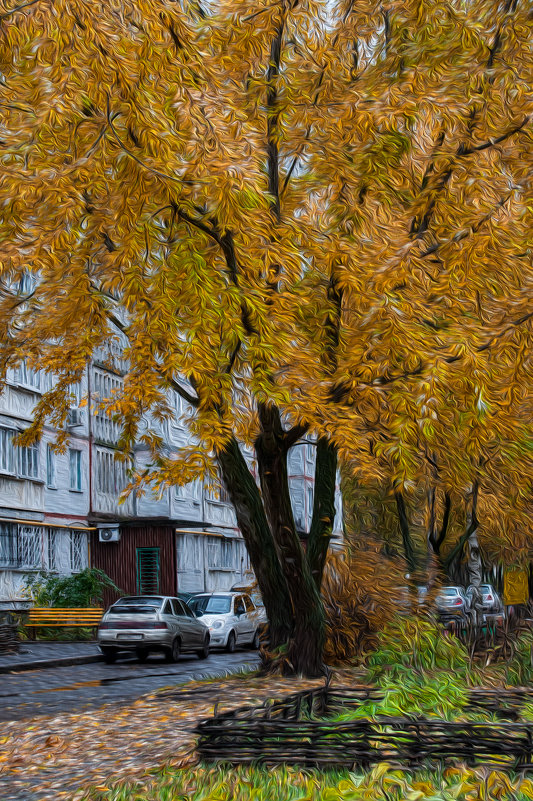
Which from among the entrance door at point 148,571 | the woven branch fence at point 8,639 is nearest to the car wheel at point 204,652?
the woven branch fence at point 8,639

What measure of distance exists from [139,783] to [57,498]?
33.2 metres

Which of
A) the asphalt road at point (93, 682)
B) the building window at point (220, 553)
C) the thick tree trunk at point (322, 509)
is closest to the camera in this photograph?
the asphalt road at point (93, 682)

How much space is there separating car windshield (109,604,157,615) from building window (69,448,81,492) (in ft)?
49.3

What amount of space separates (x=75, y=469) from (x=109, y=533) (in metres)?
2.69

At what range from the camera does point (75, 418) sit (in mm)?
42125

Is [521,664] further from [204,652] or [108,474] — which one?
[108,474]

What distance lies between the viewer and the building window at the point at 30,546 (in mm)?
36816

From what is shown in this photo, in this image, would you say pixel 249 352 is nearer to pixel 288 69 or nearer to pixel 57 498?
pixel 288 69

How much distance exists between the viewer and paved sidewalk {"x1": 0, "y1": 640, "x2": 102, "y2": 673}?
25812 mm

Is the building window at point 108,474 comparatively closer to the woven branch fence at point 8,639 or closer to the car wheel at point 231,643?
the car wheel at point 231,643

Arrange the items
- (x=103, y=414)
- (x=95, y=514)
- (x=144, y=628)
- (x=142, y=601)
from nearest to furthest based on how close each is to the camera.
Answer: (x=144, y=628), (x=142, y=601), (x=95, y=514), (x=103, y=414)

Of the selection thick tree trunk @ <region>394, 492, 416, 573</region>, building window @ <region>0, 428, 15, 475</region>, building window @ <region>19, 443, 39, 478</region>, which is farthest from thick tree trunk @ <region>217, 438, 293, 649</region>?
building window @ <region>19, 443, 39, 478</region>

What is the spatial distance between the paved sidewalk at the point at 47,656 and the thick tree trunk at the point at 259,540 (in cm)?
1009

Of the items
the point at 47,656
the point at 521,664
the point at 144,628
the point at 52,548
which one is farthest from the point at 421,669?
the point at 52,548
